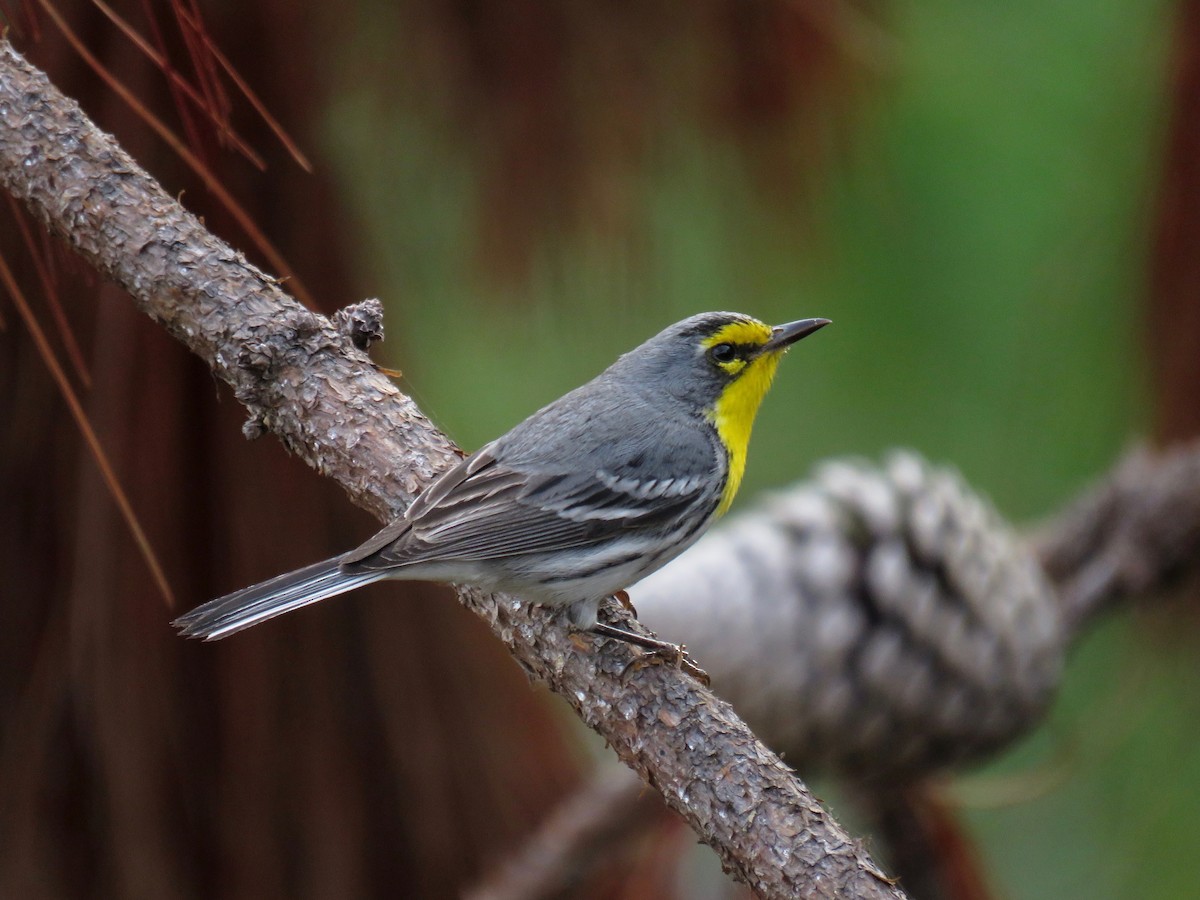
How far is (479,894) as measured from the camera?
1.74 metres

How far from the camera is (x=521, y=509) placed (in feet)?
6.05

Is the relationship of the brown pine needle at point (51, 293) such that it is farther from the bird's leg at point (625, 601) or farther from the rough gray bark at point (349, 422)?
the bird's leg at point (625, 601)

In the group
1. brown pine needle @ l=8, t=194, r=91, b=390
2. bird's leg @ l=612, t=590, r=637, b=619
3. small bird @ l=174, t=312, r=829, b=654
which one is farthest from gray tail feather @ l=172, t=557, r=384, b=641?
bird's leg @ l=612, t=590, r=637, b=619

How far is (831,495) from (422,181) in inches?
33.3

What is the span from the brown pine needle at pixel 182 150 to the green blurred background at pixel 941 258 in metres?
0.24

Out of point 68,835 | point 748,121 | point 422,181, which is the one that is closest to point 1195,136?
point 748,121

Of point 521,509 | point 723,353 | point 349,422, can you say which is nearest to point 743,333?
point 723,353

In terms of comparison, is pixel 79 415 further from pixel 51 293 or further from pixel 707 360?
pixel 707 360

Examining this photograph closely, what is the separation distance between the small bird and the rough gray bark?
2.5 inches

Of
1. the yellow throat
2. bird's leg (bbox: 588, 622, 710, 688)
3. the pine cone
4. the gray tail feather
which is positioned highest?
the gray tail feather

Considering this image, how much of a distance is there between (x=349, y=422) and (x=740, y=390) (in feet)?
2.83

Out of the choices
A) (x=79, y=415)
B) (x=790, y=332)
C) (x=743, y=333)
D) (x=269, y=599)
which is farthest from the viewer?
(x=743, y=333)

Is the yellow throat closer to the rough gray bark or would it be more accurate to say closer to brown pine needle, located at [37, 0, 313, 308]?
the rough gray bark

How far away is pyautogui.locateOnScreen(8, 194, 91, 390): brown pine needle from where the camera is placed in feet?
3.92
